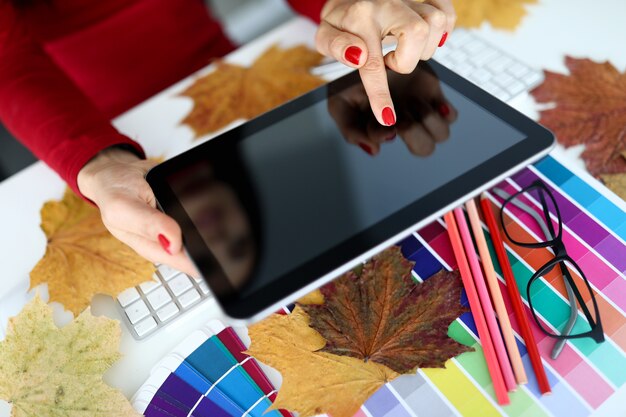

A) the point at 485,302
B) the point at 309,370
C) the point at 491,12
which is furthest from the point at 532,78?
the point at 309,370

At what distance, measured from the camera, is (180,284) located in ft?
2.16

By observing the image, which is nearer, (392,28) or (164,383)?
(164,383)

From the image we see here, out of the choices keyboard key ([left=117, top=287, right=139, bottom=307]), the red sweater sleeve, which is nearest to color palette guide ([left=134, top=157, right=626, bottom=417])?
keyboard key ([left=117, top=287, right=139, bottom=307])

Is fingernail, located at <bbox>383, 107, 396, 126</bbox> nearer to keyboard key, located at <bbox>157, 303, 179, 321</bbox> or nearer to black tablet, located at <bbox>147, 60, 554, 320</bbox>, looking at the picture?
black tablet, located at <bbox>147, 60, 554, 320</bbox>

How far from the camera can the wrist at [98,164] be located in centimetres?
71

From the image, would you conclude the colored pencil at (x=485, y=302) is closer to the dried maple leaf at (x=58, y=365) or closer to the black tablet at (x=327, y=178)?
the black tablet at (x=327, y=178)

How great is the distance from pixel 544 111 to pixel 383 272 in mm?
374

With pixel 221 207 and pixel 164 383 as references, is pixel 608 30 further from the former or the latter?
pixel 164 383

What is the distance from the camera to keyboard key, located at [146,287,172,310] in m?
0.65

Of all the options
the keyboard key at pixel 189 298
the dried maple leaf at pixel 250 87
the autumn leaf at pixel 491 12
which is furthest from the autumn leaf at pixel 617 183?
the keyboard key at pixel 189 298

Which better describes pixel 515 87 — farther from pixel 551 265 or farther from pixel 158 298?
pixel 158 298

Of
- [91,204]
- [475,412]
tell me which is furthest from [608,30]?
[91,204]

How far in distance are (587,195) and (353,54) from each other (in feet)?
1.16

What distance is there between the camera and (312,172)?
1.99ft
